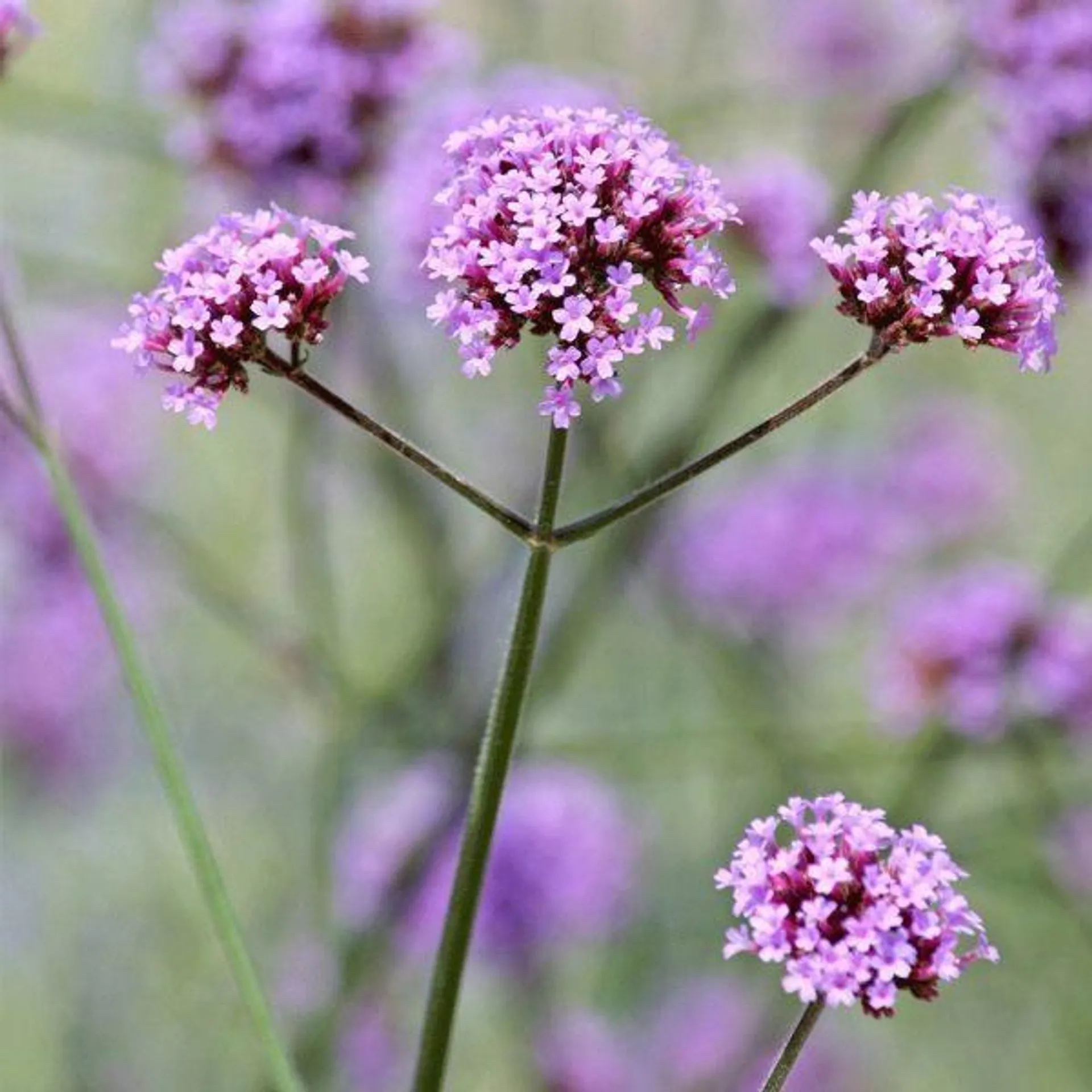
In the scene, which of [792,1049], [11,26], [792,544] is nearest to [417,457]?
[792,1049]

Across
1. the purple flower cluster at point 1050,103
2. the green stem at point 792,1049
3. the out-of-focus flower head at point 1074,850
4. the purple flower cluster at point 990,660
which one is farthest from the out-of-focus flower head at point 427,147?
the green stem at point 792,1049

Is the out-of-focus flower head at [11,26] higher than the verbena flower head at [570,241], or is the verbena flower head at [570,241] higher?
the out-of-focus flower head at [11,26]

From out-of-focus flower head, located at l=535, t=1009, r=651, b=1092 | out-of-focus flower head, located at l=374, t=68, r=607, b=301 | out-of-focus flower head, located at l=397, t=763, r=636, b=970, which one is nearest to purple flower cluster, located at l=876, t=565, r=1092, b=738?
out-of-focus flower head, located at l=397, t=763, r=636, b=970

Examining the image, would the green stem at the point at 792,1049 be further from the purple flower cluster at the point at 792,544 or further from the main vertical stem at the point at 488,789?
the purple flower cluster at the point at 792,544

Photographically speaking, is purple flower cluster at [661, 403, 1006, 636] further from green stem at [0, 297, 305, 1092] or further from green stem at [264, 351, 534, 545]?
green stem at [264, 351, 534, 545]

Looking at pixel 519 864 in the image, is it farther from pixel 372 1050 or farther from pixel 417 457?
pixel 417 457
